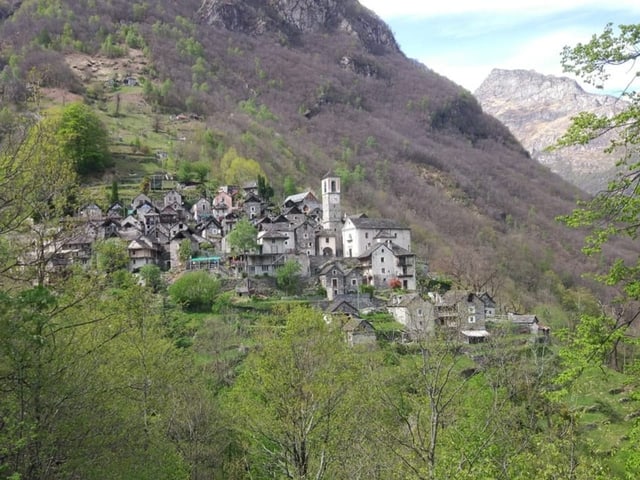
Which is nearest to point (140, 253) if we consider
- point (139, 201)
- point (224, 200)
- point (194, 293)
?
point (194, 293)

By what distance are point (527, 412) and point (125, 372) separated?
20355 millimetres

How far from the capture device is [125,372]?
18234mm

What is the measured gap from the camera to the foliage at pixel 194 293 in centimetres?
4805

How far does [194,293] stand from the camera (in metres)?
48.1

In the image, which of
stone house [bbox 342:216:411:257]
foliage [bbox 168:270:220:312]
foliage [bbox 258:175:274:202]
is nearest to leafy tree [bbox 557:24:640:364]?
foliage [bbox 168:270:220:312]

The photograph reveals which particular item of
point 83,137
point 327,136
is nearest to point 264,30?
point 327,136

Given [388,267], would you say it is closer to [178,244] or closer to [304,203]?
[304,203]

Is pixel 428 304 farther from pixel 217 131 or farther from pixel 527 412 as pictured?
pixel 217 131

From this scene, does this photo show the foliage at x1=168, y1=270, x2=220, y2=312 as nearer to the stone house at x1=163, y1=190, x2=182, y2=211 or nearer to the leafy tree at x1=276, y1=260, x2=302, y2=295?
the leafy tree at x1=276, y1=260, x2=302, y2=295

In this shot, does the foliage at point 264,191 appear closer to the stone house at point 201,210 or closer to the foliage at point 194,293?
the stone house at point 201,210

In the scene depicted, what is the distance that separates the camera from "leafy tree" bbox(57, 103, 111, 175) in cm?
7825

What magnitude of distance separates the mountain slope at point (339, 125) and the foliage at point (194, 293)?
37.5 meters

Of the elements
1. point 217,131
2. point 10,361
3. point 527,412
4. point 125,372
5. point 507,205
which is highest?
point 217,131

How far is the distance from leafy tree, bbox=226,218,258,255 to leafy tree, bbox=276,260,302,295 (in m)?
3.58
